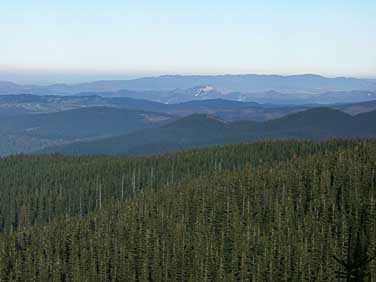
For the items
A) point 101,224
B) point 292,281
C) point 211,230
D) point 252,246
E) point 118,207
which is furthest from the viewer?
point 118,207

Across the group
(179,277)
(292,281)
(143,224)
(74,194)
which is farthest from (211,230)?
(74,194)

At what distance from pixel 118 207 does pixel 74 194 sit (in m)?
40.1

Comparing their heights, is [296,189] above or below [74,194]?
above

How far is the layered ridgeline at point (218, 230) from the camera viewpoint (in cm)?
8156

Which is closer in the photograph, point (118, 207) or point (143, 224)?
point (143, 224)

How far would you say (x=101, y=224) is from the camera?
107812 millimetres

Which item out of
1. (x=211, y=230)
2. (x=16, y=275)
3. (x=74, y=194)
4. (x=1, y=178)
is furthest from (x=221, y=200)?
(x=1, y=178)

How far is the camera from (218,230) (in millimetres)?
101438

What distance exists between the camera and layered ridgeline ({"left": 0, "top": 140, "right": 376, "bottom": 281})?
81.6 meters

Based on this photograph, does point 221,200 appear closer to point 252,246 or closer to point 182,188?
point 182,188

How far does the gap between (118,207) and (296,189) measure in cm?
3801

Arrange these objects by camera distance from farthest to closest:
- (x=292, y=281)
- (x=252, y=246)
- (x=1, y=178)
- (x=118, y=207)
→ (x=1, y=178)
(x=118, y=207)
(x=252, y=246)
(x=292, y=281)

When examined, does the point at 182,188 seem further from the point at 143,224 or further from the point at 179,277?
the point at 179,277

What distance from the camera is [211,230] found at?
10119 centimetres
